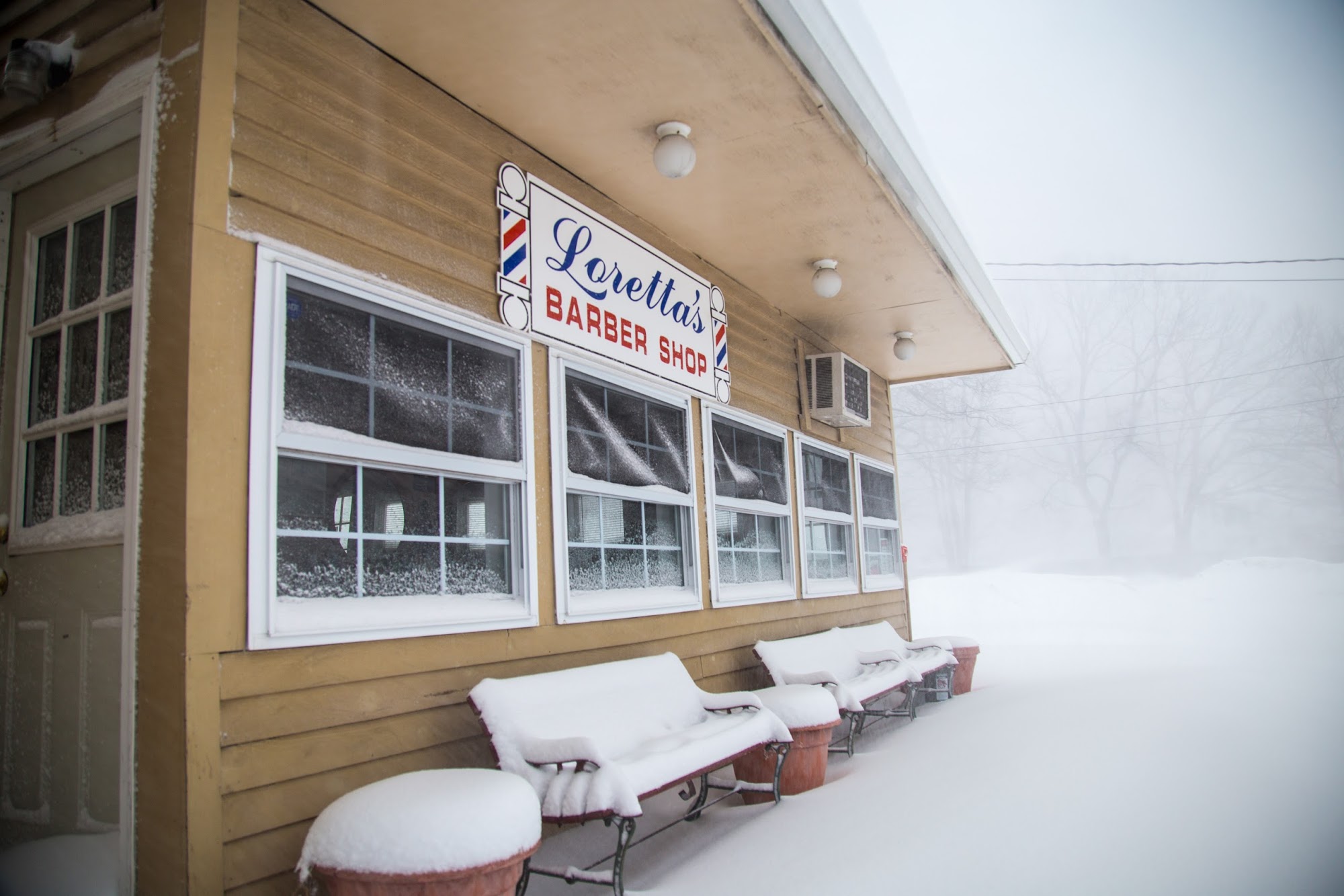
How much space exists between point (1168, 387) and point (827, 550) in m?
22.2

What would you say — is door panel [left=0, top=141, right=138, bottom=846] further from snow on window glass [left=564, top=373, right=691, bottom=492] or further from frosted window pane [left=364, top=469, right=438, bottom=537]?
snow on window glass [left=564, top=373, right=691, bottom=492]

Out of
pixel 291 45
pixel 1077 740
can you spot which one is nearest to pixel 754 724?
pixel 1077 740

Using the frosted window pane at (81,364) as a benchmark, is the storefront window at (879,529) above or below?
below

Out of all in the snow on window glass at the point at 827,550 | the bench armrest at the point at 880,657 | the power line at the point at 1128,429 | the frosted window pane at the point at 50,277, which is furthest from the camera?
the power line at the point at 1128,429

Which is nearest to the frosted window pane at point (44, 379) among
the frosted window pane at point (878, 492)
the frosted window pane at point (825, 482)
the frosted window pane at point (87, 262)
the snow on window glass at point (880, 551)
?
the frosted window pane at point (87, 262)

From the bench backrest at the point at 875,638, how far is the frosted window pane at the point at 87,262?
4.79 meters

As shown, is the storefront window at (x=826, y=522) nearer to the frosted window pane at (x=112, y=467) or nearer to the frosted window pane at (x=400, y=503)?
the frosted window pane at (x=400, y=503)

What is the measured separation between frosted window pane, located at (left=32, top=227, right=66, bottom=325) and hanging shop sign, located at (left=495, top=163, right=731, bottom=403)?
1465mm

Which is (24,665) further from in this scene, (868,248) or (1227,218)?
(1227,218)

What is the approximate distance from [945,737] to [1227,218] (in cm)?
2375

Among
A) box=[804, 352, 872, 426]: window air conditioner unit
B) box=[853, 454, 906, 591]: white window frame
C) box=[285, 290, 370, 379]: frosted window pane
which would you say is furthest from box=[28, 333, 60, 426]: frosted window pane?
box=[853, 454, 906, 591]: white window frame

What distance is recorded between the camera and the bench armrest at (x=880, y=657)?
550 cm

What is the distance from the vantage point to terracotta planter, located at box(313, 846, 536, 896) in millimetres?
1830

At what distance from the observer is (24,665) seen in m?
2.70
